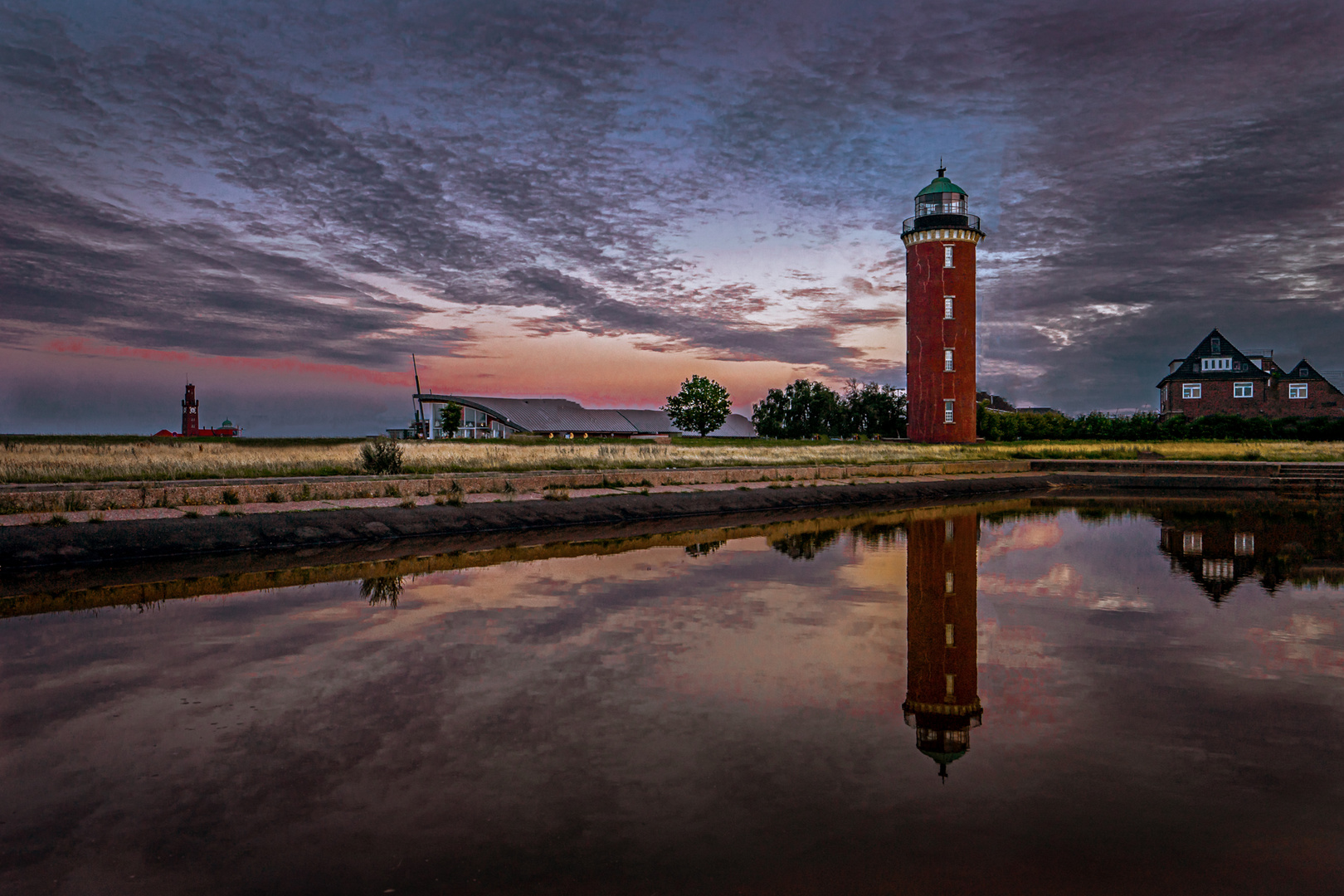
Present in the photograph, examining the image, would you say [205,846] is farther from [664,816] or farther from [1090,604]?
[1090,604]

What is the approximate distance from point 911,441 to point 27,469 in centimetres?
5133

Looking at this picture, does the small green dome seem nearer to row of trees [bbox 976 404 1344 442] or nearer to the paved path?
row of trees [bbox 976 404 1344 442]

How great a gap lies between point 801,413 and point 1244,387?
45.9 meters

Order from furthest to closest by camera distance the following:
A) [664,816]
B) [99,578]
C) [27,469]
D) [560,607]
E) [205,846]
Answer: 1. [27,469]
2. [99,578]
3. [560,607]
4. [664,816]
5. [205,846]

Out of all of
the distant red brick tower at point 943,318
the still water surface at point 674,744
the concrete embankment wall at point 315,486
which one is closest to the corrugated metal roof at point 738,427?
the distant red brick tower at point 943,318

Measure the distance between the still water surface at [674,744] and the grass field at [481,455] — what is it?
586 inches

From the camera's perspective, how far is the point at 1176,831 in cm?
427

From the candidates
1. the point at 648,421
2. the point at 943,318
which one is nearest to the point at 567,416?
the point at 648,421

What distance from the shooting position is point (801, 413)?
77.1 meters

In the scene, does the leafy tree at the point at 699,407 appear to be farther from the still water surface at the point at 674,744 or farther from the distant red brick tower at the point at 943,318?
the still water surface at the point at 674,744

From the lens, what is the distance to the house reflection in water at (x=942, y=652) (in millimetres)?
→ 5746

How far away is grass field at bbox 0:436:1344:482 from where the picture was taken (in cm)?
2261

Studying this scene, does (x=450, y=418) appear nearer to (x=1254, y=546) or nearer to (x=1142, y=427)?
(x=1142, y=427)

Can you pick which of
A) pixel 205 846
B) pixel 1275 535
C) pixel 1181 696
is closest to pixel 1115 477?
pixel 1275 535
